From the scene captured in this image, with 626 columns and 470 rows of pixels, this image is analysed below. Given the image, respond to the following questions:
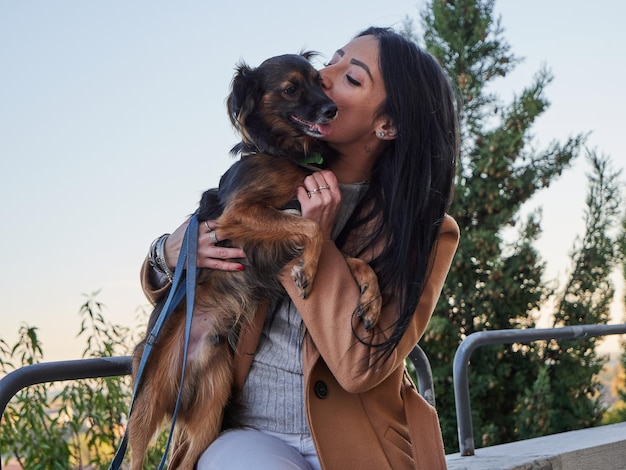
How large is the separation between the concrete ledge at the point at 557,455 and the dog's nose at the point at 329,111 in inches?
57.1

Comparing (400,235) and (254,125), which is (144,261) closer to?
(254,125)

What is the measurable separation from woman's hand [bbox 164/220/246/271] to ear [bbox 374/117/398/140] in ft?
1.68

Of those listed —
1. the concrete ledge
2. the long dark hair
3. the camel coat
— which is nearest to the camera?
the camel coat

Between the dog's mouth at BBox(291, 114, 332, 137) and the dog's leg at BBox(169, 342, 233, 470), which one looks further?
the dog's mouth at BBox(291, 114, 332, 137)

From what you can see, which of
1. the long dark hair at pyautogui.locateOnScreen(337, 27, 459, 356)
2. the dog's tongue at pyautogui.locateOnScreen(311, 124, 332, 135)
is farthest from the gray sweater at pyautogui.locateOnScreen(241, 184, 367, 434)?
the dog's tongue at pyautogui.locateOnScreen(311, 124, 332, 135)

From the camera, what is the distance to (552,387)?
8508mm

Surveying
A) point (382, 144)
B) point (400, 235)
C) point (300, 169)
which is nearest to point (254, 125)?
point (300, 169)

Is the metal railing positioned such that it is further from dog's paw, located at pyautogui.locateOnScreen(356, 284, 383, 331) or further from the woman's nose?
the woman's nose

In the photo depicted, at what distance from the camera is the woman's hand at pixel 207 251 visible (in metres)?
2.12

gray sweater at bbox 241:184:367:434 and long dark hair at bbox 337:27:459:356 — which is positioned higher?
long dark hair at bbox 337:27:459:356

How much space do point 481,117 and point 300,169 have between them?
6702 mm

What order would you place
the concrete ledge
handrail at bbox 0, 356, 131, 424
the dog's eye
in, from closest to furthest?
handrail at bbox 0, 356, 131, 424 → the dog's eye → the concrete ledge

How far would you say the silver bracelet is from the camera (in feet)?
6.96

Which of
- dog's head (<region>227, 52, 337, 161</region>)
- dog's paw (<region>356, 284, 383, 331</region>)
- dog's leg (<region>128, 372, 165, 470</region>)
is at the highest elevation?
dog's head (<region>227, 52, 337, 161</region>)
